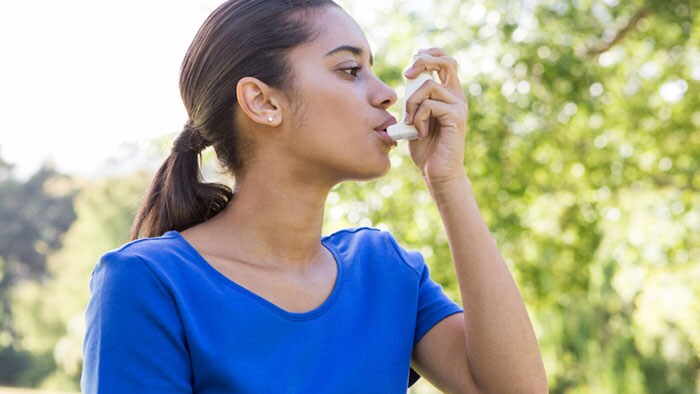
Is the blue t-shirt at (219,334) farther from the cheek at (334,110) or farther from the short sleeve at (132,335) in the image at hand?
the cheek at (334,110)

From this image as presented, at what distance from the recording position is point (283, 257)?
1562 mm

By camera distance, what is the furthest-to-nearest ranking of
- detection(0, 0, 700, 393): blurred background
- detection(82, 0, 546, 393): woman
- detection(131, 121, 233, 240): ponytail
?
detection(0, 0, 700, 393): blurred background, detection(131, 121, 233, 240): ponytail, detection(82, 0, 546, 393): woman

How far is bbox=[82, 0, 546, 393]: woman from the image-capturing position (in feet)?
4.64

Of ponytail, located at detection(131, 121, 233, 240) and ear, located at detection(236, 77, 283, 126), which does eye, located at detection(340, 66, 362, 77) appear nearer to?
ear, located at detection(236, 77, 283, 126)

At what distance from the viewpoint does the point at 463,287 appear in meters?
1.56

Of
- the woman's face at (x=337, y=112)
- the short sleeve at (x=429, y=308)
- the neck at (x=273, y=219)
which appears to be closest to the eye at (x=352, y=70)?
the woman's face at (x=337, y=112)

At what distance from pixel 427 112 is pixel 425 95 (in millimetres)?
34

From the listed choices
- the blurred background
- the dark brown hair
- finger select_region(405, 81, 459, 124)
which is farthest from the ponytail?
the blurred background

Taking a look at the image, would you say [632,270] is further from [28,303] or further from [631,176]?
[28,303]

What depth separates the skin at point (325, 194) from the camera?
1520 millimetres

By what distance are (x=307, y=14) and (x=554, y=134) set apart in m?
4.81

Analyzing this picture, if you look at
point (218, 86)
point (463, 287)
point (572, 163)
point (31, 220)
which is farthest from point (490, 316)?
point (31, 220)

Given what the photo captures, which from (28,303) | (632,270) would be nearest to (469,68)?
(632,270)

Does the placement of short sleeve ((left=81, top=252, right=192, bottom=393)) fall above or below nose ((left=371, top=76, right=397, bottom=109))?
below
